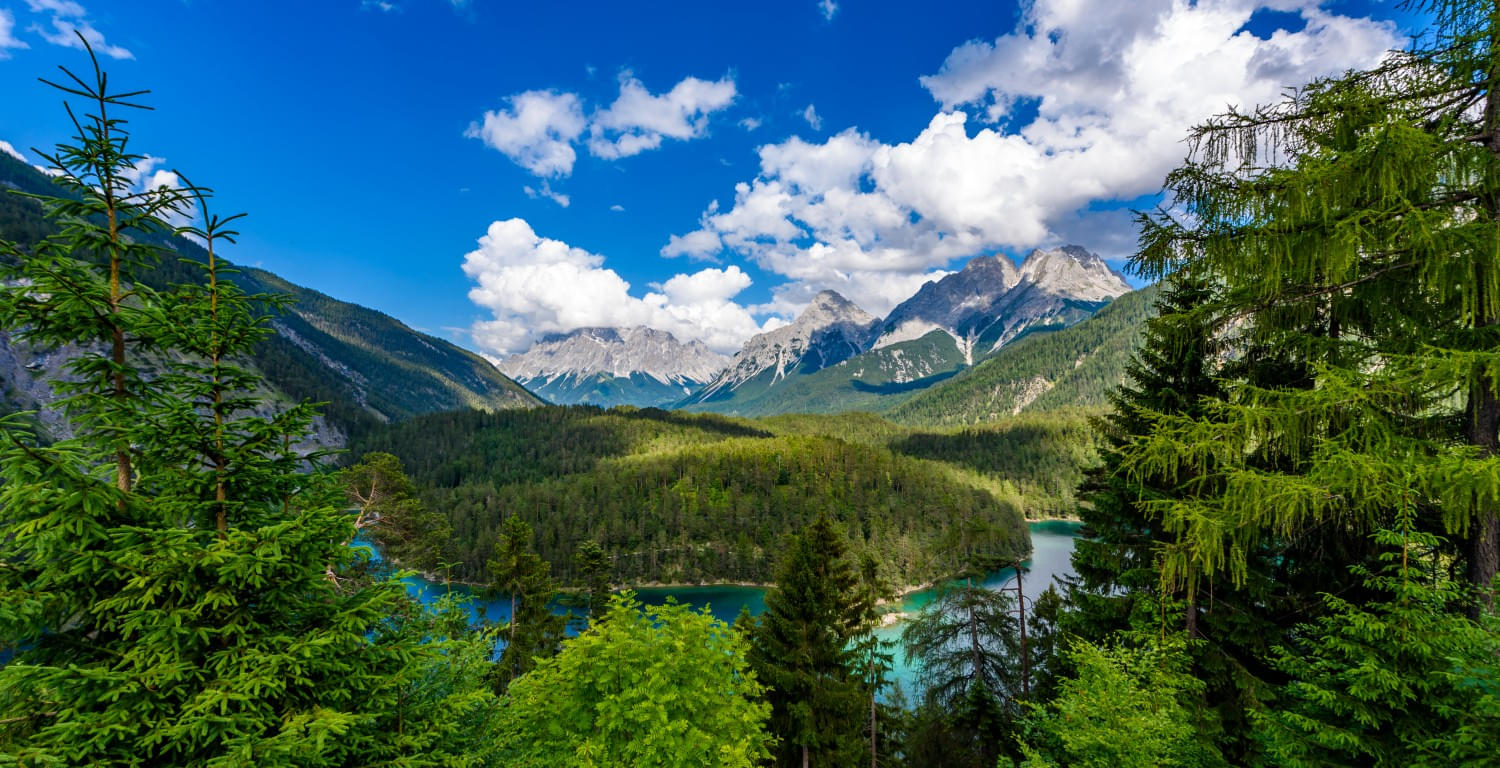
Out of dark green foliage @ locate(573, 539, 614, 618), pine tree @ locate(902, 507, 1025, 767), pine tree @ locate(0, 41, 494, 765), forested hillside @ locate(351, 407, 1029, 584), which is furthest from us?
forested hillside @ locate(351, 407, 1029, 584)

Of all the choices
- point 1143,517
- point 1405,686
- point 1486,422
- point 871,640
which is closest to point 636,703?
point 871,640

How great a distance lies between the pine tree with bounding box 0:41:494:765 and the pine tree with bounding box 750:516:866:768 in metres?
12.0

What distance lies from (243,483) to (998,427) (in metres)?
208

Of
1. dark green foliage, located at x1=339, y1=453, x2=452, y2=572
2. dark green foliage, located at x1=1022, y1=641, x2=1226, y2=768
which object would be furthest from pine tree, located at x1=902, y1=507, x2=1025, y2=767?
dark green foliage, located at x1=339, y1=453, x2=452, y2=572

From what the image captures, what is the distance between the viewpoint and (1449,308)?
26.1 feet

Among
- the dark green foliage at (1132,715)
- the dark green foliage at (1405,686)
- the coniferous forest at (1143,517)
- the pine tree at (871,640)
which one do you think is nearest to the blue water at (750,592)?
the pine tree at (871,640)

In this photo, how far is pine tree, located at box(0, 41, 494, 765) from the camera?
20.0 ft

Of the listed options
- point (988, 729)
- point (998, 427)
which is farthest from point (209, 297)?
point (998, 427)

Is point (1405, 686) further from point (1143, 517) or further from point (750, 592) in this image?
point (750, 592)

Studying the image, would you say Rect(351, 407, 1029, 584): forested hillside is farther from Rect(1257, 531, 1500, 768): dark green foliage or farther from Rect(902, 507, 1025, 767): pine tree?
Rect(1257, 531, 1500, 768): dark green foliage

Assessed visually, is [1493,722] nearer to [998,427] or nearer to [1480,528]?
[1480,528]

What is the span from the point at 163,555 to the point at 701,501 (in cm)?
10866

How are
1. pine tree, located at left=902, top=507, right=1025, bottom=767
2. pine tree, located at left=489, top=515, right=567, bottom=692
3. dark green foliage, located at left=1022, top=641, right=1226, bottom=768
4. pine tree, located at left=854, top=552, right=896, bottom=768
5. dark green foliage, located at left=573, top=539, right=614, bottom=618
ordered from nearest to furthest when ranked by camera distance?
A: dark green foliage, located at left=1022, top=641, right=1226, bottom=768, pine tree, located at left=902, top=507, right=1025, bottom=767, pine tree, located at left=854, top=552, right=896, bottom=768, pine tree, located at left=489, top=515, right=567, bottom=692, dark green foliage, located at left=573, top=539, right=614, bottom=618

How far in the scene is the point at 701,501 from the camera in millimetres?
113188
